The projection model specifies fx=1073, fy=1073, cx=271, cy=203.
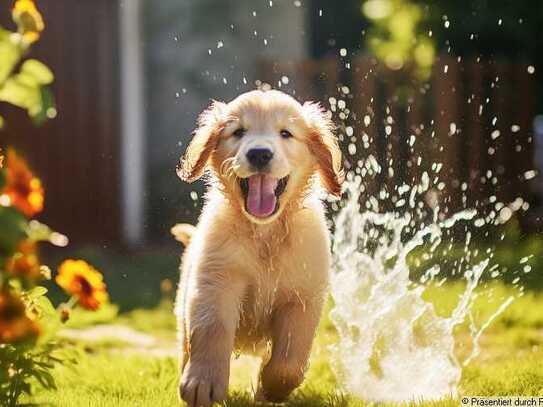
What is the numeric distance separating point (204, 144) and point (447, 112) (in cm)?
661

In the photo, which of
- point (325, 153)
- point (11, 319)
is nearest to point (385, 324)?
point (325, 153)

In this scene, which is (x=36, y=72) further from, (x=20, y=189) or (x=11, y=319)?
(x=11, y=319)

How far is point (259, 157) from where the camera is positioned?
3.64m

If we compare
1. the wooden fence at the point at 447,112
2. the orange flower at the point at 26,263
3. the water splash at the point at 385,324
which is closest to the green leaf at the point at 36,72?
the orange flower at the point at 26,263

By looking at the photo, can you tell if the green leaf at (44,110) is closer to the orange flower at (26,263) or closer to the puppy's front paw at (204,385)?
the orange flower at (26,263)

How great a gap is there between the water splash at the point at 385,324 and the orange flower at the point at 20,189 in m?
1.69

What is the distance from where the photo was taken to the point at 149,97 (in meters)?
11.3

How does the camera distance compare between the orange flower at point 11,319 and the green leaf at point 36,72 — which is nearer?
the orange flower at point 11,319

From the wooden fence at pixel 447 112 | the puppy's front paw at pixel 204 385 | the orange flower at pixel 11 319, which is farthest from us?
the wooden fence at pixel 447 112

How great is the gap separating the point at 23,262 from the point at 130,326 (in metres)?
3.51

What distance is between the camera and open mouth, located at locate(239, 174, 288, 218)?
147 inches

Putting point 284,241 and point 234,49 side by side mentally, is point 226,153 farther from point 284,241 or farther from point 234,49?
point 234,49

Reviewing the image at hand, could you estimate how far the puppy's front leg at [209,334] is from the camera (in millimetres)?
3504

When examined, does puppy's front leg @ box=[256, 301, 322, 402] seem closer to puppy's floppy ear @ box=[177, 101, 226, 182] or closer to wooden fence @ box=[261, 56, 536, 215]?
puppy's floppy ear @ box=[177, 101, 226, 182]
